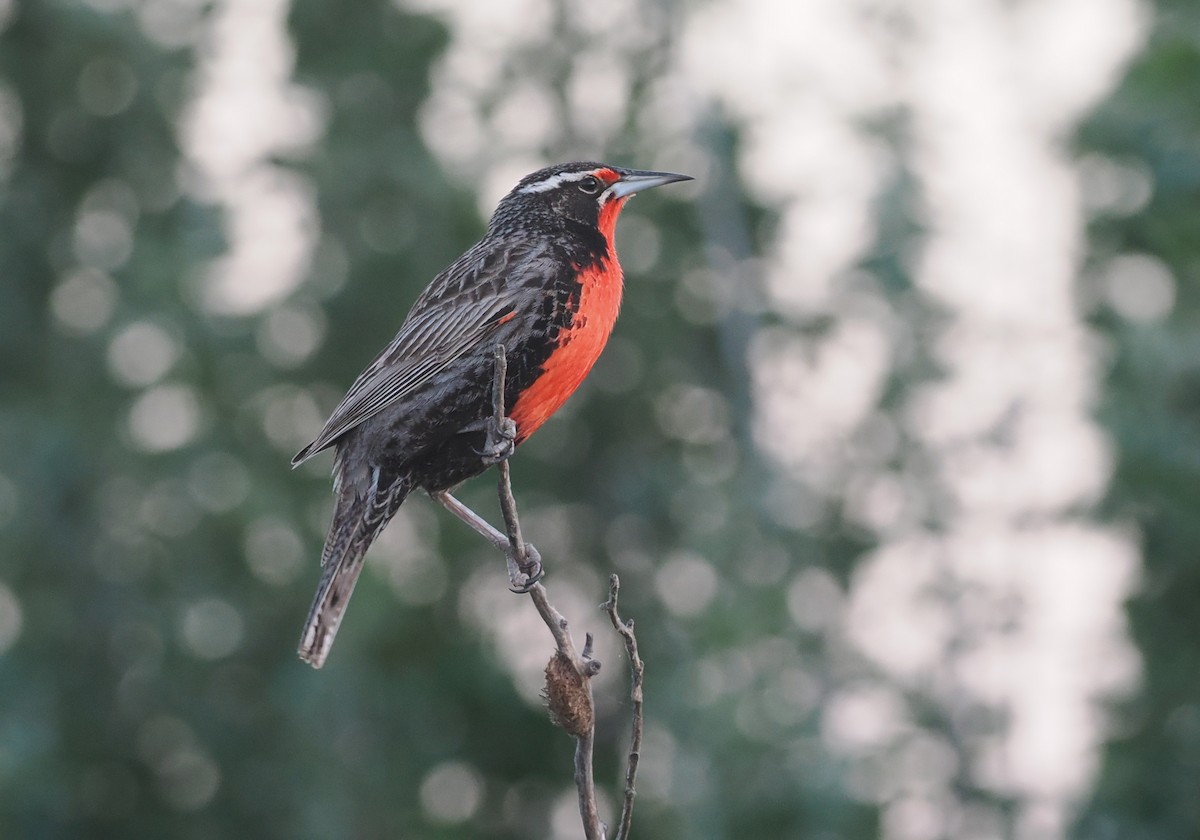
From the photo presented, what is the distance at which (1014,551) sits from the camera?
56.1ft

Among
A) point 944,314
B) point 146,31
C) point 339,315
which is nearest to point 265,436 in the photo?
point 339,315

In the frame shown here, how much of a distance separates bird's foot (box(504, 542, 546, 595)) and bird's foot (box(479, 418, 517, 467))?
0.94 feet

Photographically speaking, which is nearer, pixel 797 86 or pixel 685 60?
pixel 797 86

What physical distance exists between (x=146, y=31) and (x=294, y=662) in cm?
894

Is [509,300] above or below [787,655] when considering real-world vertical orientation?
below

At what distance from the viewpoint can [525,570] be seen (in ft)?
15.4

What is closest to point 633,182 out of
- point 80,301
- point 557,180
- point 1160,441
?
point 557,180

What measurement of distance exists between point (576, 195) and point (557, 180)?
15 centimetres

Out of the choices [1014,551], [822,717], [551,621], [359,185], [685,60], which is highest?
[685,60]

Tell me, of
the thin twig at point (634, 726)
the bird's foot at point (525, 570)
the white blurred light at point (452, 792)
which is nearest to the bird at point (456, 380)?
the bird's foot at point (525, 570)

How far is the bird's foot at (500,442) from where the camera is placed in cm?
454

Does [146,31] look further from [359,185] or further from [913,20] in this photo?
[913,20]

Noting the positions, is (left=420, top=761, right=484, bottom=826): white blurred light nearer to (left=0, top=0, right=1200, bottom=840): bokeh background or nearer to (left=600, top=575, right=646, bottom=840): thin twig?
(left=0, top=0, right=1200, bottom=840): bokeh background

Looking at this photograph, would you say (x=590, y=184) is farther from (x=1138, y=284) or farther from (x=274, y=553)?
(x=274, y=553)
